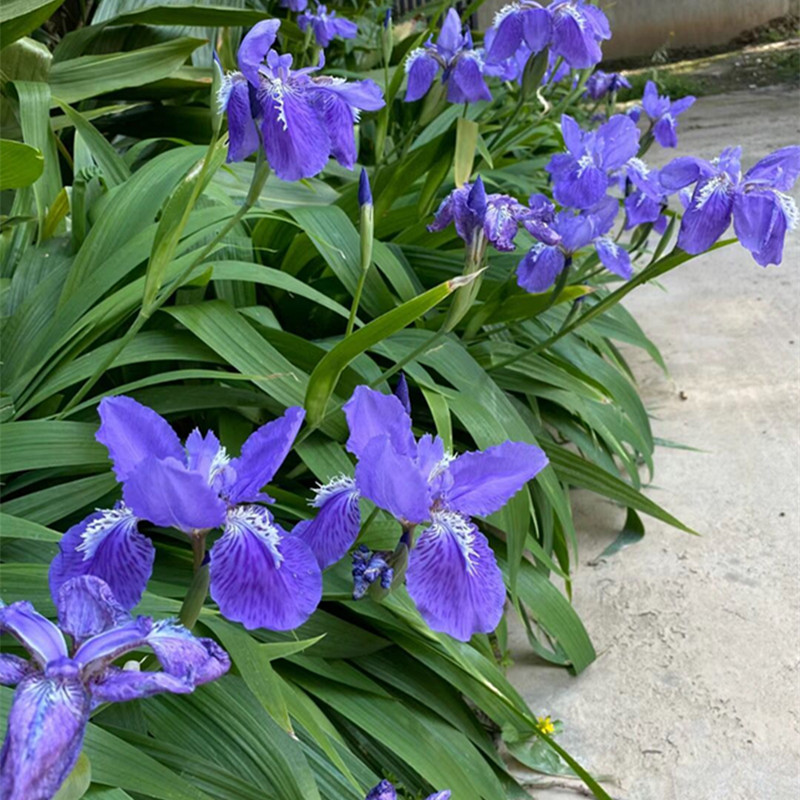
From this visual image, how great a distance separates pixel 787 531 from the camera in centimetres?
194

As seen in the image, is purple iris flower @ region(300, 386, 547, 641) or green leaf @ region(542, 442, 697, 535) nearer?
purple iris flower @ region(300, 386, 547, 641)

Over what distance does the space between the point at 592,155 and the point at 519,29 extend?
340 mm

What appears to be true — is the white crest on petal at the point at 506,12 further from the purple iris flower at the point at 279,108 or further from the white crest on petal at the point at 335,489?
the white crest on petal at the point at 335,489

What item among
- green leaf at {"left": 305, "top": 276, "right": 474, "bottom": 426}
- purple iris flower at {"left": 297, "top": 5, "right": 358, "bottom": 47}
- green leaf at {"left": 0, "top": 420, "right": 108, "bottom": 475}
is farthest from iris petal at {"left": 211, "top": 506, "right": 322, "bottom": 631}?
purple iris flower at {"left": 297, "top": 5, "right": 358, "bottom": 47}

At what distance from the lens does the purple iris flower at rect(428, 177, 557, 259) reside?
1.24 meters

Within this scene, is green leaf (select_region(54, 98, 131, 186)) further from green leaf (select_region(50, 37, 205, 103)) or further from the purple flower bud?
the purple flower bud

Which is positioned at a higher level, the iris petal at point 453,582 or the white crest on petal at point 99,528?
the white crest on petal at point 99,528

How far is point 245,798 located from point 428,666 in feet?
1.36

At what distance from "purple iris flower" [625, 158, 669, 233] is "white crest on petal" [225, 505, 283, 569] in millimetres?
1232

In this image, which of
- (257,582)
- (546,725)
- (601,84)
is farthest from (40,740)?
(601,84)

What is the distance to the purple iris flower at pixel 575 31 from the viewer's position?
1.79 meters

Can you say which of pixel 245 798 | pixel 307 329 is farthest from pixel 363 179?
pixel 307 329

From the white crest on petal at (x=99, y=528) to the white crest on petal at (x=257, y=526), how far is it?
77 millimetres

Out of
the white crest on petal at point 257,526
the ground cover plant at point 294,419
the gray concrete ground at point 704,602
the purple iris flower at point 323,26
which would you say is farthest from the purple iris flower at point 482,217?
the purple iris flower at point 323,26
